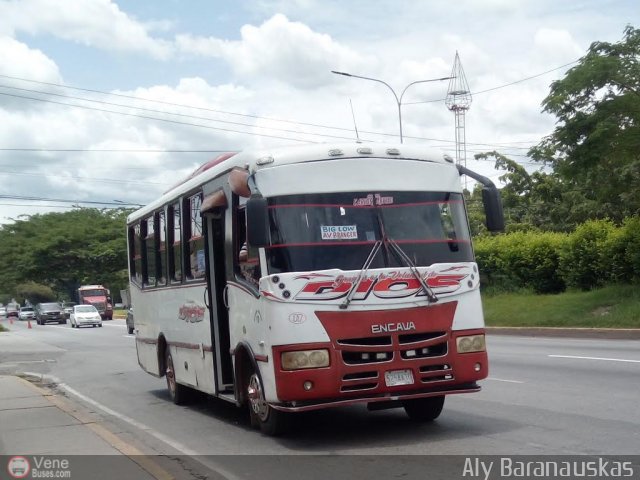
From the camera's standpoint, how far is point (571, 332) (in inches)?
896

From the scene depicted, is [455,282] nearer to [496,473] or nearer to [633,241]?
[496,473]

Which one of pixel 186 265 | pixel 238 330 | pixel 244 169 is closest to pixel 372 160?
pixel 244 169

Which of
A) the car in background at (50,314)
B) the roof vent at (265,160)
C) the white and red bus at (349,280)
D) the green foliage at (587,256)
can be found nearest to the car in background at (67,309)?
the car in background at (50,314)

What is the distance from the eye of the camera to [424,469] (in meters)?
7.43

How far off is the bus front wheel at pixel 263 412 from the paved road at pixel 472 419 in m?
0.14

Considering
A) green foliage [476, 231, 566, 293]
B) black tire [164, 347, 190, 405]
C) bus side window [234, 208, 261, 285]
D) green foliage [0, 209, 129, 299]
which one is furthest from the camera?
green foliage [0, 209, 129, 299]

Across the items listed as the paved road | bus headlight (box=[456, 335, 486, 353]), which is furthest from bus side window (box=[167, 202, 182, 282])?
bus headlight (box=[456, 335, 486, 353])

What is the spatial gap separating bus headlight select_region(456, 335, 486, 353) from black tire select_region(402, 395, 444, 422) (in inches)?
37.7

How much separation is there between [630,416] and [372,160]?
404 cm

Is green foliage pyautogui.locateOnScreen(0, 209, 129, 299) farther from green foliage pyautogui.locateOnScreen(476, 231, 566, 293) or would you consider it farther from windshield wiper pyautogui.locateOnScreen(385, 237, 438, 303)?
windshield wiper pyautogui.locateOnScreen(385, 237, 438, 303)

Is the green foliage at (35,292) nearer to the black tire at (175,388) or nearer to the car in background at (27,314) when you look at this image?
the car in background at (27,314)

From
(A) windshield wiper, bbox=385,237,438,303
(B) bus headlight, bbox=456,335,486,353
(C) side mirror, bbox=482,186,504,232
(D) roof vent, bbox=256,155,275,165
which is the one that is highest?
(D) roof vent, bbox=256,155,275,165

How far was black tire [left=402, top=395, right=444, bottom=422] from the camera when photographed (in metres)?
9.68

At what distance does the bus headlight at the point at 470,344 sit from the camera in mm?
8820
